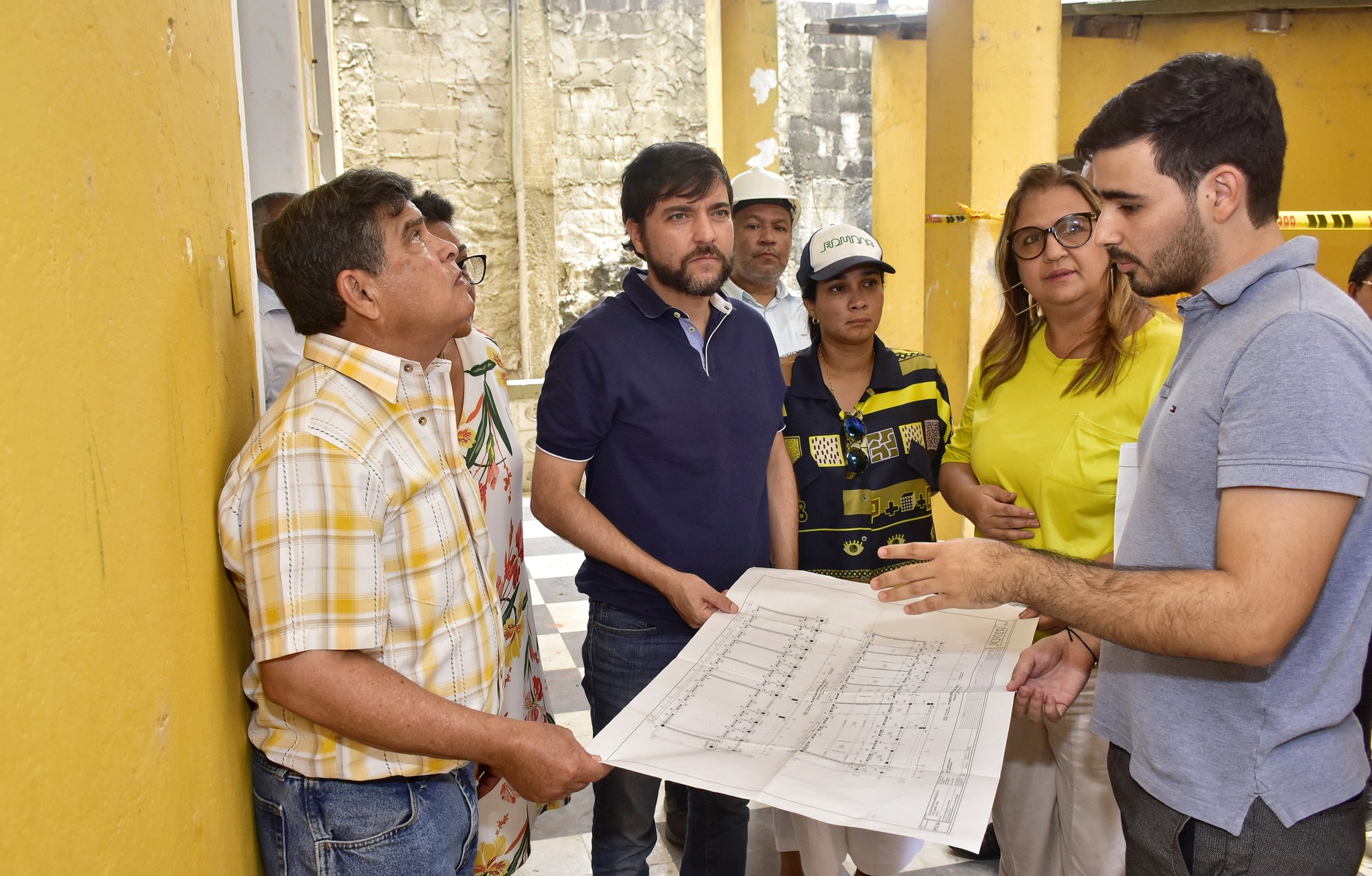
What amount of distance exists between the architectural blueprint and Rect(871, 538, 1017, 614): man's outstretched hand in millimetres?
159

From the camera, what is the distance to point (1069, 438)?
1899mm

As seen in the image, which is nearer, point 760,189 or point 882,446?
point 882,446

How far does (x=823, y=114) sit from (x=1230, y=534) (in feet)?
37.0

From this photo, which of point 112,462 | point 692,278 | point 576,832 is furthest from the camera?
point 576,832

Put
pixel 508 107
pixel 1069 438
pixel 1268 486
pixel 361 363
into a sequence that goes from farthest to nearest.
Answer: pixel 508 107 → pixel 1069 438 → pixel 361 363 → pixel 1268 486

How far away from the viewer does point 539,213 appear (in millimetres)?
8961

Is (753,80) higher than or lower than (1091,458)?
higher

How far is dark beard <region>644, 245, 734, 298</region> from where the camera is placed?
80.0 inches

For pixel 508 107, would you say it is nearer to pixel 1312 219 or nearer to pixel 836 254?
pixel 1312 219

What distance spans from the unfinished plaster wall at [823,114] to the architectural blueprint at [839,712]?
32.5 ft

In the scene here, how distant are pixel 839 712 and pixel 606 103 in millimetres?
8580

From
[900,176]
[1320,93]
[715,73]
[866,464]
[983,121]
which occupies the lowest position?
[866,464]

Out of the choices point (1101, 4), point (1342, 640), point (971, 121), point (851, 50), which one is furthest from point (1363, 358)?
point (851, 50)

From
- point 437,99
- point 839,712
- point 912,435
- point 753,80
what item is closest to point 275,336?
point 912,435
